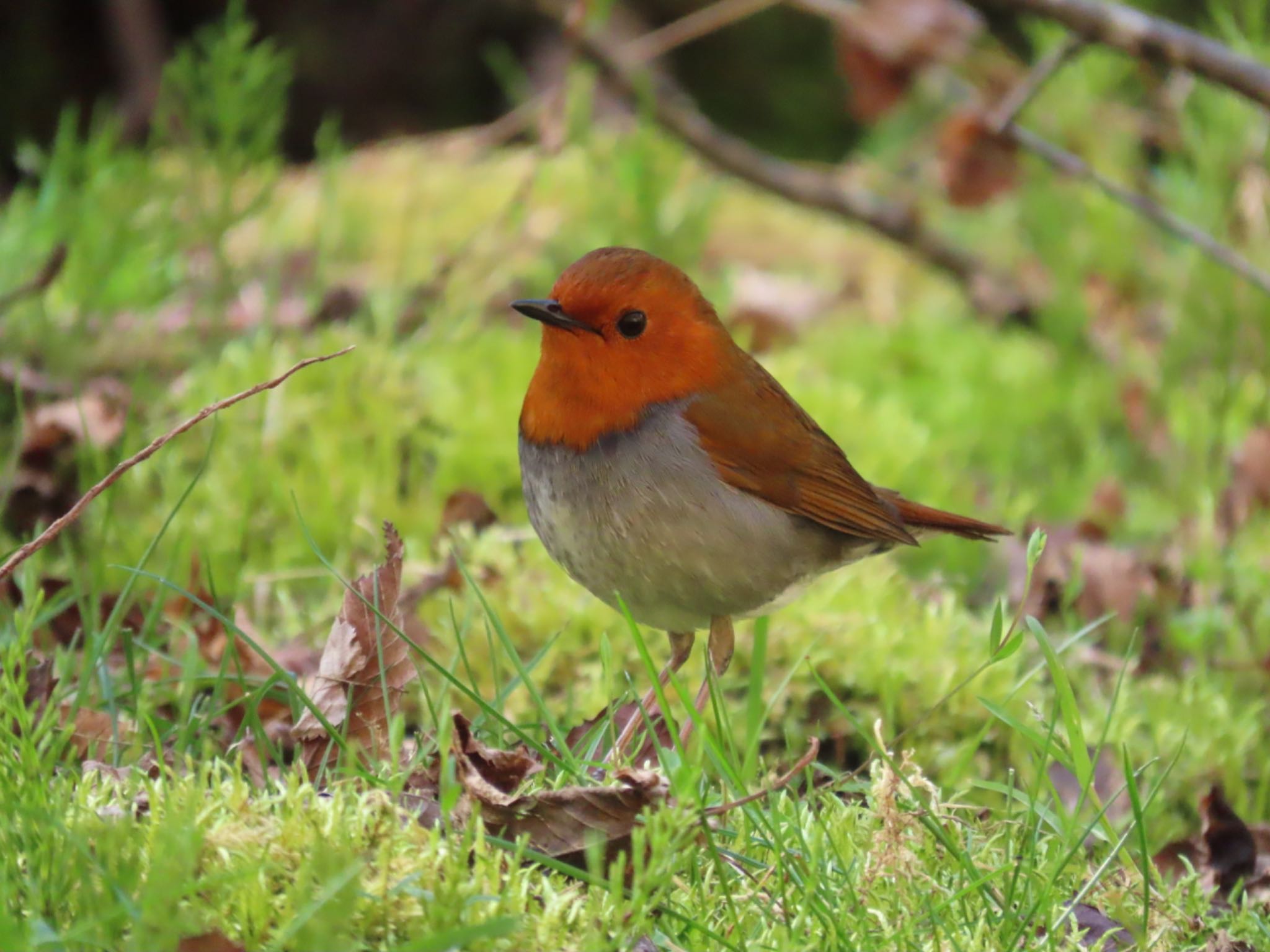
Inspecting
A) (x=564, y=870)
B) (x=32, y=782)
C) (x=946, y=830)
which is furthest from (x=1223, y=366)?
(x=32, y=782)

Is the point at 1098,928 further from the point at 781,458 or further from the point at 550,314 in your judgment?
the point at 550,314

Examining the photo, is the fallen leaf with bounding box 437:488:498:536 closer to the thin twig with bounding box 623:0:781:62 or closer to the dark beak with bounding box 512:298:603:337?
the dark beak with bounding box 512:298:603:337

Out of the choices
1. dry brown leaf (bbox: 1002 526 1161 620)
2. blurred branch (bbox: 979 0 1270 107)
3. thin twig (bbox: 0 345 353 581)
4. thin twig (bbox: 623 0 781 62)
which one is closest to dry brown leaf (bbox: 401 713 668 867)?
thin twig (bbox: 0 345 353 581)

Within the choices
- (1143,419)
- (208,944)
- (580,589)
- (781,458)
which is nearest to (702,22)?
(1143,419)

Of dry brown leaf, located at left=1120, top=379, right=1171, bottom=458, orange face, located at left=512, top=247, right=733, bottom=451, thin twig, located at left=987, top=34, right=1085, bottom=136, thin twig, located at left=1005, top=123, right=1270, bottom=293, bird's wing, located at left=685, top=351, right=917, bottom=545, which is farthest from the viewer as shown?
dry brown leaf, located at left=1120, top=379, right=1171, bottom=458

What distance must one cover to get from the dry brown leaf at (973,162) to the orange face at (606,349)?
267 centimetres

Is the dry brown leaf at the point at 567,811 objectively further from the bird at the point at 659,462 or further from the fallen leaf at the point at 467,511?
Answer: the fallen leaf at the point at 467,511

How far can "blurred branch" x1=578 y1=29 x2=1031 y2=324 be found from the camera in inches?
239

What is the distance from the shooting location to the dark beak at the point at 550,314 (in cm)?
268

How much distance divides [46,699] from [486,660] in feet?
3.14

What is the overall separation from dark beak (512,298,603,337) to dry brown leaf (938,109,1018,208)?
2.85 metres

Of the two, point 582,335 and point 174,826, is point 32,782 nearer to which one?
point 174,826

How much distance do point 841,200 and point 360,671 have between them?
417 centimetres

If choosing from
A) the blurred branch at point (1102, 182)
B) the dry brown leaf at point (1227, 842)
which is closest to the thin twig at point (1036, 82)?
the blurred branch at point (1102, 182)
